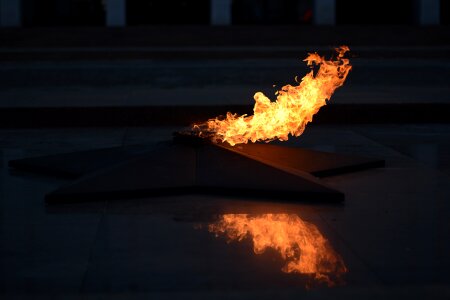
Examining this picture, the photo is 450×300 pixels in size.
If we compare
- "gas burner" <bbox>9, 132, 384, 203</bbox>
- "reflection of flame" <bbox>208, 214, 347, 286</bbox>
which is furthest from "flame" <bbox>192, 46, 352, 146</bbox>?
"reflection of flame" <bbox>208, 214, 347, 286</bbox>

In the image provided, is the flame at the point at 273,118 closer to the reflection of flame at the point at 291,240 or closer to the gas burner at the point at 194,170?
the gas burner at the point at 194,170

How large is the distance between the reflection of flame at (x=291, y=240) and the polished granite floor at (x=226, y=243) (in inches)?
0.4

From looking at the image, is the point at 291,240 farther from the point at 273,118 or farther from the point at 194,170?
the point at 273,118

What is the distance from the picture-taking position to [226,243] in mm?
4469

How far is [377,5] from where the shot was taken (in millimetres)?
41906

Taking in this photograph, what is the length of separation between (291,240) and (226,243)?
1.16 feet

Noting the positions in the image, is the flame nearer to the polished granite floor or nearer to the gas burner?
the gas burner

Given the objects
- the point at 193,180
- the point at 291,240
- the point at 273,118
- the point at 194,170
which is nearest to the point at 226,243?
the point at 291,240

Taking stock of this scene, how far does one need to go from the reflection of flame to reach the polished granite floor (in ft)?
0.03

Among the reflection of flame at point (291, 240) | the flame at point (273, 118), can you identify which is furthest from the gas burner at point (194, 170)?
the reflection of flame at point (291, 240)

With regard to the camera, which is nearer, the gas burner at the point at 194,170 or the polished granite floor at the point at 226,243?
the polished granite floor at the point at 226,243

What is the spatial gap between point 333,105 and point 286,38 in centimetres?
2220

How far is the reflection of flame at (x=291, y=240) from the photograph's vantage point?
4.01m

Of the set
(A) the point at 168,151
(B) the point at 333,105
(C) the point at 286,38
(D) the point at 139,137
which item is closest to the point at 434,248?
(A) the point at 168,151
